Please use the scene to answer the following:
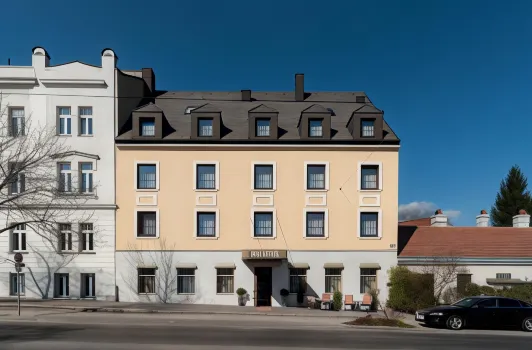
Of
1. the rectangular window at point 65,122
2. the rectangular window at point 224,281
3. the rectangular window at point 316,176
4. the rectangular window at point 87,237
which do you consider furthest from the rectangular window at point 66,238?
the rectangular window at point 316,176

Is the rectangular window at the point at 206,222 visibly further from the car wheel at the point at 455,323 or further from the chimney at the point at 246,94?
the car wheel at the point at 455,323

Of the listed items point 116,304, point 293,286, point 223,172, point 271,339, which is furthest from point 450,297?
point 116,304

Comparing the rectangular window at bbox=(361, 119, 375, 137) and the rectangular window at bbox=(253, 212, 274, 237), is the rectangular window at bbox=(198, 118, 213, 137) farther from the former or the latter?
the rectangular window at bbox=(361, 119, 375, 137)

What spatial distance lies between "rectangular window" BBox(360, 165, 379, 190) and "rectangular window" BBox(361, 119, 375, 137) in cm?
200

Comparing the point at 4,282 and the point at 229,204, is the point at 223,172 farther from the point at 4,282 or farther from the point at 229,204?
the point at 4,282

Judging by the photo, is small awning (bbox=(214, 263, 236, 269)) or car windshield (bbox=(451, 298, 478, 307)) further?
small awning (bbox=(214, 263, 236, 269))

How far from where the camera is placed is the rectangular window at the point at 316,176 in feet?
77.0

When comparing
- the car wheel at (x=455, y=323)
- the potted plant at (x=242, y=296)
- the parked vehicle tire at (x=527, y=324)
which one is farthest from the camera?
the potted plant at (x=242, y=296)

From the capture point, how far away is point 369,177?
23.6 m

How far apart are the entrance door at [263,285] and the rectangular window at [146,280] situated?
620cm

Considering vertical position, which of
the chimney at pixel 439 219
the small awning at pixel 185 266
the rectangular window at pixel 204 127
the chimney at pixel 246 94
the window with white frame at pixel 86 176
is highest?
the chimney at pixel 246 94

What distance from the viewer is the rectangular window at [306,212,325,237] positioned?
23391 mm

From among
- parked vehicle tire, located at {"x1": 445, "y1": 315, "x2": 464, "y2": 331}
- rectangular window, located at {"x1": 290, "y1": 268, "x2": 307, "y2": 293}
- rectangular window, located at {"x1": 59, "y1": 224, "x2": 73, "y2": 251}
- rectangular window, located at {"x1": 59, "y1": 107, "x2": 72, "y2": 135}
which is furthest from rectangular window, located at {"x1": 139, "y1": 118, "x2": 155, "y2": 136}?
parked vehicle tire, located at {"x1": 445, "y1": 315, "x2": 464, "y2": 331}

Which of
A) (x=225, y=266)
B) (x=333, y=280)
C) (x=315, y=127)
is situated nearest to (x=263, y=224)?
(x=225, y=266)
